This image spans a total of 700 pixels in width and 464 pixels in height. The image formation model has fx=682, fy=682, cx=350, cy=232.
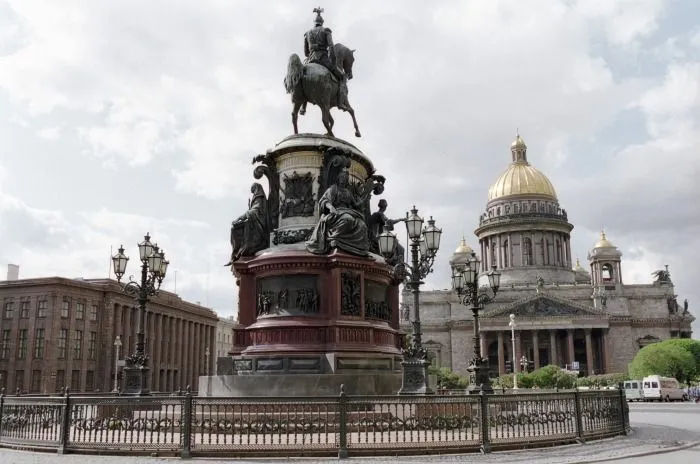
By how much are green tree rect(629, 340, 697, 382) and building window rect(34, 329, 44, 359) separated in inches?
2410

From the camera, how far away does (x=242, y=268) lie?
19875mm

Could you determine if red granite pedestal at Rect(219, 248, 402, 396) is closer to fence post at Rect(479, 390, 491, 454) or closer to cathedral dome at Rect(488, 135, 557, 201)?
fence post at Rect(479, 390, 491, 454)

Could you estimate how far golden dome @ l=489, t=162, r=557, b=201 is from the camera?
372ft

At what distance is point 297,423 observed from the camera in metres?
13.1

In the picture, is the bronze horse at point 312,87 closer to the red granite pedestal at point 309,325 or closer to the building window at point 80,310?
the red granite pedestal at point 309,325

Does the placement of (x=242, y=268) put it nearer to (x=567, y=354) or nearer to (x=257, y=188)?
(x=257, y=188)

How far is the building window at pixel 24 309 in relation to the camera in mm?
64738

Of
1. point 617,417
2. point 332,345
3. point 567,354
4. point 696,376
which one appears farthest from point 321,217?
point 567,354

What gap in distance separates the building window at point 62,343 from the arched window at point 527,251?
2857 inches

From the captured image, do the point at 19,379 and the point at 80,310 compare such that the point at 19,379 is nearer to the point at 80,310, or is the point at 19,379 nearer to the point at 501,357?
the point at 80,310

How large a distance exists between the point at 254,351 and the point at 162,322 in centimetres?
6732

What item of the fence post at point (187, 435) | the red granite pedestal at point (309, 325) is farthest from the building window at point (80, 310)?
the fence post at point (187, 435)

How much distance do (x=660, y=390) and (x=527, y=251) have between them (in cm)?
5551

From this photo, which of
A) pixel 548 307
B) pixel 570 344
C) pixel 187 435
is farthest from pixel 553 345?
pixel 187 435
